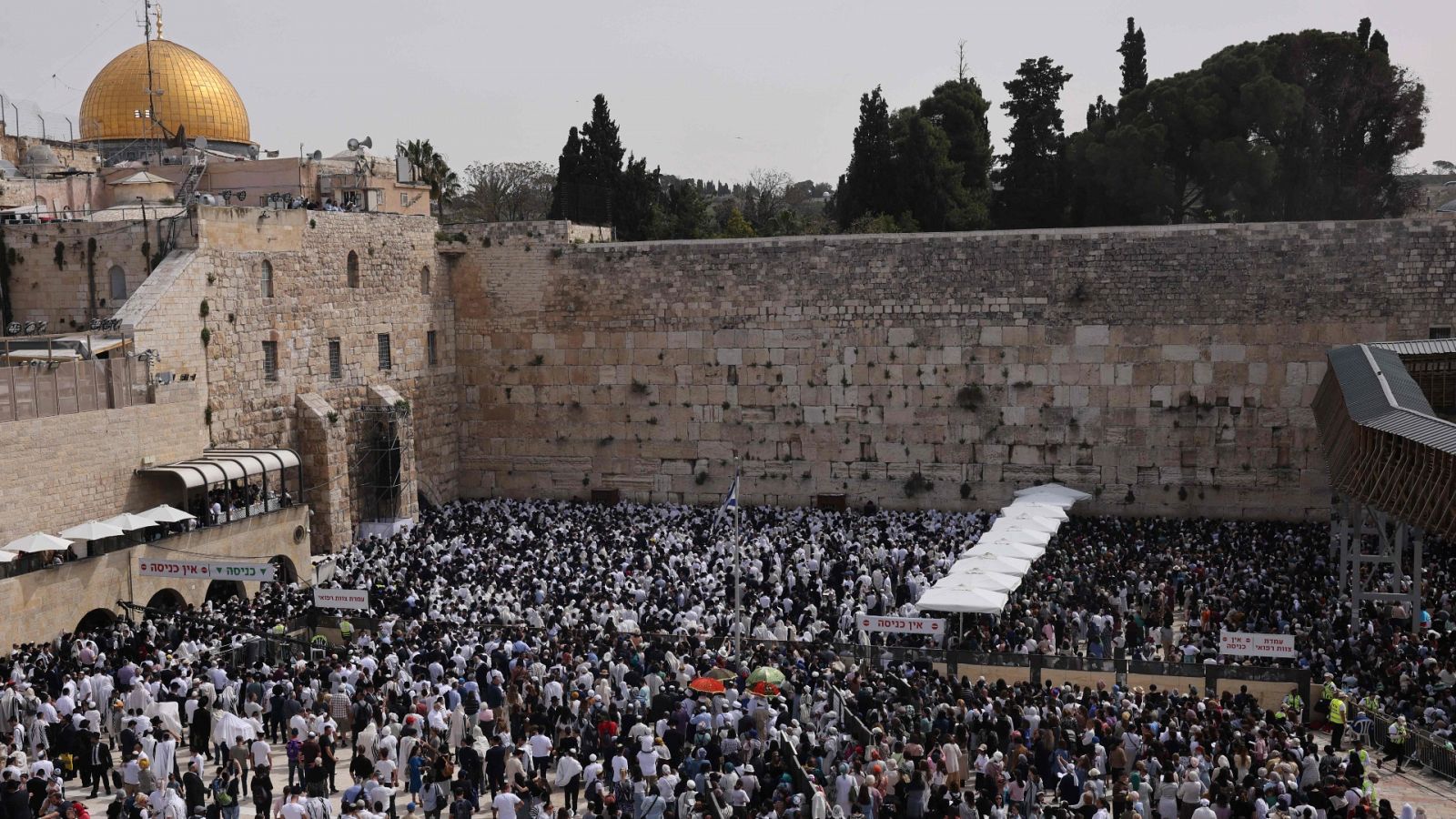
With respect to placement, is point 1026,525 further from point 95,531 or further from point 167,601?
point 95,531

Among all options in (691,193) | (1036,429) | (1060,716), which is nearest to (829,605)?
(1060,716)

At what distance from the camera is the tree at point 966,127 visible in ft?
125

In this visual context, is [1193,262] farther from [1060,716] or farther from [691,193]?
[691,193]

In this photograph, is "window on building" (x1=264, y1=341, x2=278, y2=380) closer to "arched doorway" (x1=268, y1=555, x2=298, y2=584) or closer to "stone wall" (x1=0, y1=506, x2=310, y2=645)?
"stone wall" (x1=0, y1=506, x2=310, y2=645)

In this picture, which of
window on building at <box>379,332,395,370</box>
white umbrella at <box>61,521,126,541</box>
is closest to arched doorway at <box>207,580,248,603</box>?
white umbrella at <box>61,521,126,541</box>

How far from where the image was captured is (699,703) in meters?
14.0

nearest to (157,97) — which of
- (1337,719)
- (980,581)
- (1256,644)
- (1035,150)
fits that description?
(1035,150)

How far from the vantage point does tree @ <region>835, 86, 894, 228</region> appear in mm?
37031

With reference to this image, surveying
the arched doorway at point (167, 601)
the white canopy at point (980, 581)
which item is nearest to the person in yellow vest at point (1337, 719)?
the white canopy at point (980, 581)

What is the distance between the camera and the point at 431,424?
2852 cm

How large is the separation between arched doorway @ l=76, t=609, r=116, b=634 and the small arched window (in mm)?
6225

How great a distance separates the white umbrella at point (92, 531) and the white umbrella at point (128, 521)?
86 millimetres

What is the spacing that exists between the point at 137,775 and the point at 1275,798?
966cm

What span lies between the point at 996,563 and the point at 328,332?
41.9 ft
